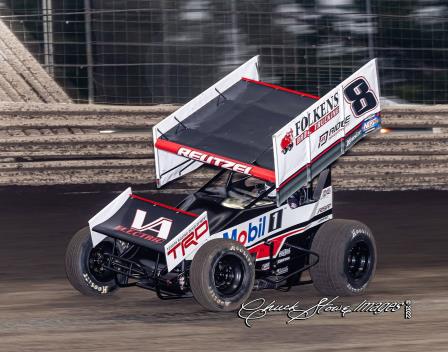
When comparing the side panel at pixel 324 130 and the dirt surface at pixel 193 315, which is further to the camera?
the side panel at pixel 324 130

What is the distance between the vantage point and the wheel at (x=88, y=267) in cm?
939

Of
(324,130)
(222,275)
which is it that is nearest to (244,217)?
(222,275)

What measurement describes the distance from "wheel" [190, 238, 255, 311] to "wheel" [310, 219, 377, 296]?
2.70 ft

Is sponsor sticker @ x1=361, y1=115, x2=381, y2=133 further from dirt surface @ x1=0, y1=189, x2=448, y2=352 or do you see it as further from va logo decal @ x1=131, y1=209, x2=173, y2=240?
va logo decal @ x1=131, y1=209, x2=173, y2=240

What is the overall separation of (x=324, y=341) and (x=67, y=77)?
8960 mm

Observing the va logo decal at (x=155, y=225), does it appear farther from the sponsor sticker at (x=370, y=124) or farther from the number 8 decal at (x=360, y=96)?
the sponsor sticker at (x=370, y=124)

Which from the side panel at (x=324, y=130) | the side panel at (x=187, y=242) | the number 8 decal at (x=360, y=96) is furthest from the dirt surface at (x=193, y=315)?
the number 8 decal at (x=360, y=96)

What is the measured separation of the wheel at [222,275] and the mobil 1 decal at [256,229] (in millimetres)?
329

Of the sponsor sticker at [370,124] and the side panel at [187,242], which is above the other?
the sponsor sticker at [370,124]

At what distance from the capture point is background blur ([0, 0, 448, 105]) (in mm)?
15344

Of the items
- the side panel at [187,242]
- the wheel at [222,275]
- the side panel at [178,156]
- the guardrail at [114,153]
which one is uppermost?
the side panel at [178,156]

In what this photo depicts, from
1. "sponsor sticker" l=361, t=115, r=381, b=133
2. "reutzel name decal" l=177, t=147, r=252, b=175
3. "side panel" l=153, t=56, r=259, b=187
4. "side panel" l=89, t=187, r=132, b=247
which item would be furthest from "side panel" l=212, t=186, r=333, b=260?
"side panel" l=153, t=56, r=259, b=187

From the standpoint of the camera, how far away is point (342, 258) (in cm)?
935

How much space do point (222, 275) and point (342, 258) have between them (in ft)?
3.81
